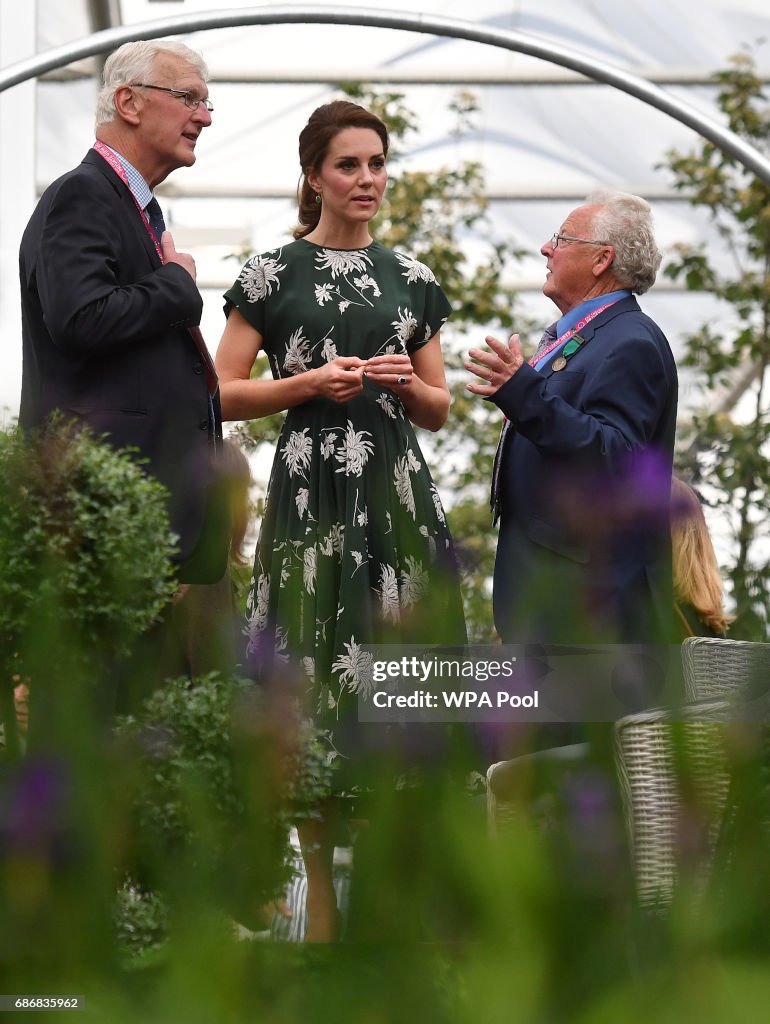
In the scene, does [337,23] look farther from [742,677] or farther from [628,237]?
[742,677]

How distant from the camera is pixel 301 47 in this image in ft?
36.3

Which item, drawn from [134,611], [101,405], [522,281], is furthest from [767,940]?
[522,281]

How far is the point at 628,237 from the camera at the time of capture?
321cm

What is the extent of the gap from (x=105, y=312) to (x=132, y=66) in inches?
21.8

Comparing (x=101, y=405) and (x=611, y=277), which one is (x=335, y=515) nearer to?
(x=101, y=405)

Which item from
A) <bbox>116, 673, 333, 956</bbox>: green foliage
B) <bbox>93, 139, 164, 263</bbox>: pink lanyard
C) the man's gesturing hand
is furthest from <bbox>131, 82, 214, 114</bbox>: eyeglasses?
<bbox>116, 673, 333, 956</bbox>: green foliage

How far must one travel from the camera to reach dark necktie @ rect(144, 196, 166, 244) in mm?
2643

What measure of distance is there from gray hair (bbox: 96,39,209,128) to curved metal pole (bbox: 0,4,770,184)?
3.17 metres

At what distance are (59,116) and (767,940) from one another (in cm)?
1060

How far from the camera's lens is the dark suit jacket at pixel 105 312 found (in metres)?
2.41

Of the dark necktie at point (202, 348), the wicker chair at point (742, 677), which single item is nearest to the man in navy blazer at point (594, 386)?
the wicker chair at point (742, 677)

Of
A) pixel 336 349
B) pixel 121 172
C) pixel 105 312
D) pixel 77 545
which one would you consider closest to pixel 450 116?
pixel 336 349

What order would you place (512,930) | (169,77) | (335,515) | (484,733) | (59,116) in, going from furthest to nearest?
(59,116)
(335,515)
(169,77)
(484,733)
(512,930)

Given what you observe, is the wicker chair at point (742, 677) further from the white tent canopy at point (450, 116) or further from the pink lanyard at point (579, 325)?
the white tent canopy at point (450, 116)
